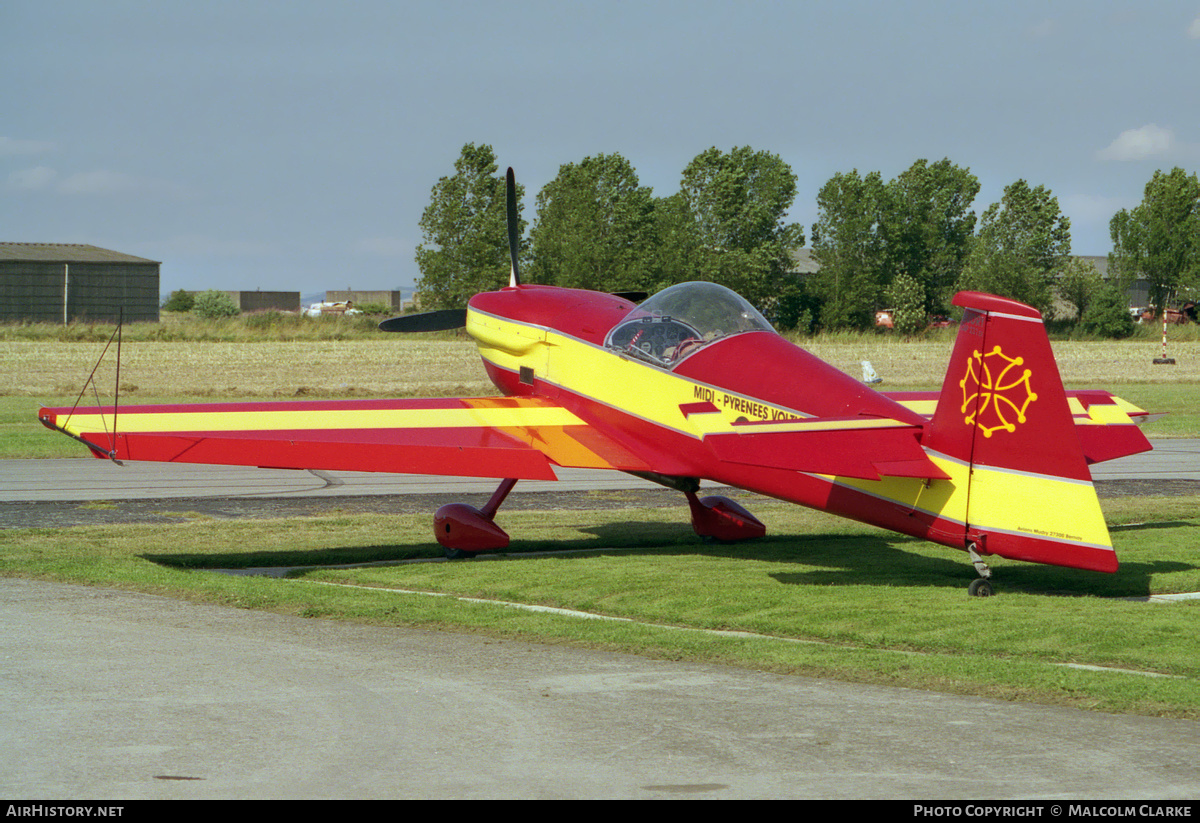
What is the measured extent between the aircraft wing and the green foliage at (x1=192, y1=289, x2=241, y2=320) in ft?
258

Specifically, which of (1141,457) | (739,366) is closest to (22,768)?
(739,366)

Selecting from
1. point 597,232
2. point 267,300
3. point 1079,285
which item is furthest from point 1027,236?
point 267,300

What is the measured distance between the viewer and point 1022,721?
567 cm

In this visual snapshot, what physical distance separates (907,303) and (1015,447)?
66533 mm

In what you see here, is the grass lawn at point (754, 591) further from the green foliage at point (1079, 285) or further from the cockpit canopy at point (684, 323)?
the green foliage at point (1079, 285)

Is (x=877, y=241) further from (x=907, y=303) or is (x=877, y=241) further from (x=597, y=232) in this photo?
(x=597, y=232)

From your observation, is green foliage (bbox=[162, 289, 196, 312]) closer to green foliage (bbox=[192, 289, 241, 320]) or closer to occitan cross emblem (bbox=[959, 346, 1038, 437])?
green foliage (bbox=[192, 289, 241, 320])

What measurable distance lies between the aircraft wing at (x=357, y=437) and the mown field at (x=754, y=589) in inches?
39.4

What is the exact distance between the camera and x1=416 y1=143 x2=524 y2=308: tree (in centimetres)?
5909

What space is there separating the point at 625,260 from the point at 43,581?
158 feet

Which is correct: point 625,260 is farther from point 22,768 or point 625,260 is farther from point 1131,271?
point 22,768

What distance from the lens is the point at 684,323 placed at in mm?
10469

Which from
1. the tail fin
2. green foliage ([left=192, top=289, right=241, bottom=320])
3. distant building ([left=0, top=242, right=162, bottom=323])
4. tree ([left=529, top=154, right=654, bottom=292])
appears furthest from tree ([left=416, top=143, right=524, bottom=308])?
the tail fin

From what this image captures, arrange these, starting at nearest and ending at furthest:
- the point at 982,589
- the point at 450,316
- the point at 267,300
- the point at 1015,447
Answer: the point at 1015,447 → the point at 982,589 → the point at 450,316 → the point at 267,300
